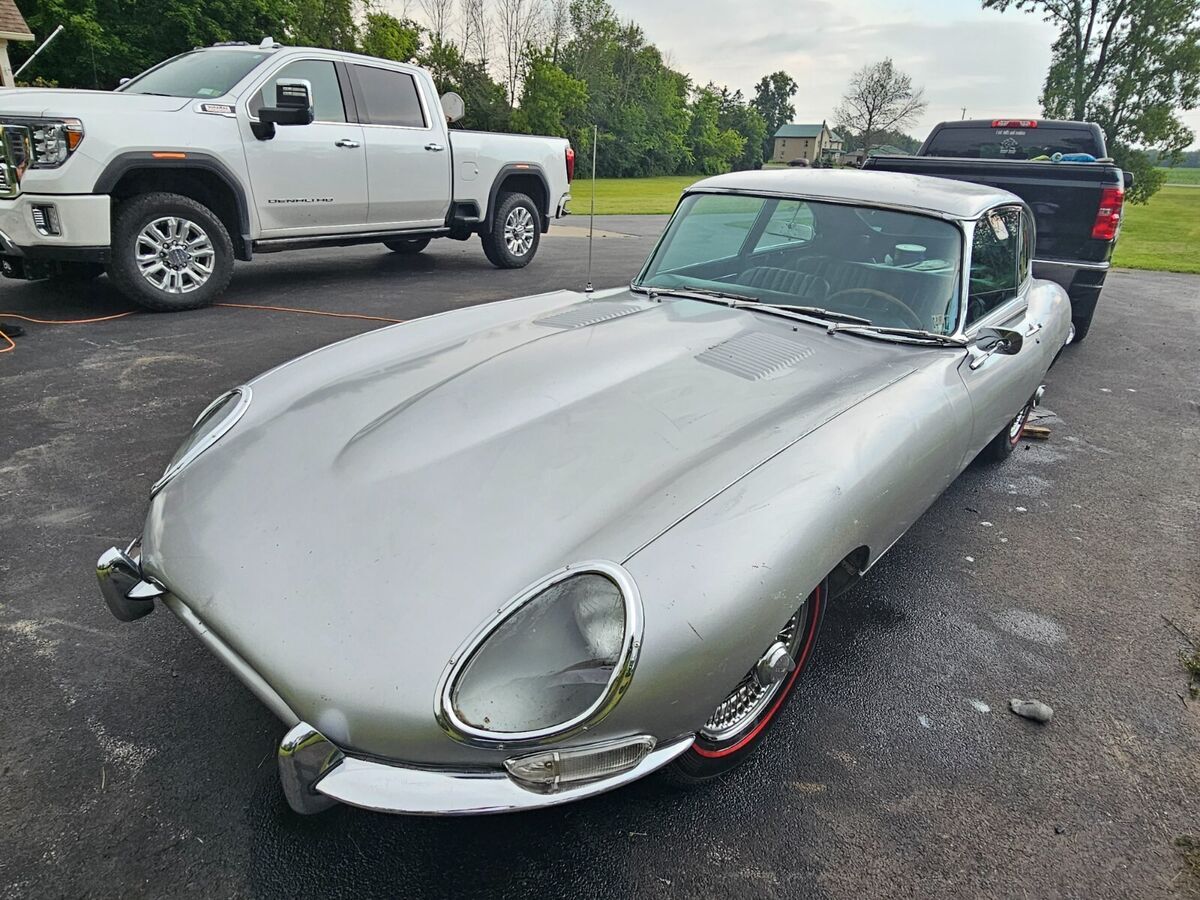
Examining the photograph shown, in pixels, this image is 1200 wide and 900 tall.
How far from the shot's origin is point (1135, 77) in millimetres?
16812

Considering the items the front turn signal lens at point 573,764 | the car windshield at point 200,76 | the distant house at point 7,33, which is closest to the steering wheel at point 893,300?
the front turn signal lens at point 573,764

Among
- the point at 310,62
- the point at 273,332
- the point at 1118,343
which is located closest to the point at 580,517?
the point at 273,332

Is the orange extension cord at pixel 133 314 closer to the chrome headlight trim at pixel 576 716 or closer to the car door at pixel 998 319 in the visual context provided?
the car door at pixel 998 319

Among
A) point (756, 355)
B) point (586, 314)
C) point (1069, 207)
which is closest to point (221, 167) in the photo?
point (586, 314)

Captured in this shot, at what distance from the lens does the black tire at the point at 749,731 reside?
5.86ft

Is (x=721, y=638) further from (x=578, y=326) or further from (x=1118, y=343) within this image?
(x=1118, y=343)

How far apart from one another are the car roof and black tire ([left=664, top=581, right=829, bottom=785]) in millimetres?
1877

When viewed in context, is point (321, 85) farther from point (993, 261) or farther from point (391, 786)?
point (391, 786)

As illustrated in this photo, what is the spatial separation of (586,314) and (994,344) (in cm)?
157

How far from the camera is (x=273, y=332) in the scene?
5.82 metres

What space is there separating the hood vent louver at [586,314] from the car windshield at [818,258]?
315mm

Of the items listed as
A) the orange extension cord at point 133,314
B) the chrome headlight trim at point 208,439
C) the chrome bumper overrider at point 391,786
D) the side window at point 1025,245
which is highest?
the side window at point 1025,245

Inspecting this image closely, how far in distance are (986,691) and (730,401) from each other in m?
1.26

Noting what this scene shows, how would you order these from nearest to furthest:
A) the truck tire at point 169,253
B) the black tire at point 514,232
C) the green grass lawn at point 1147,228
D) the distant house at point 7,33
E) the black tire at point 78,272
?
the truck tire at point 169,253 → the black tire at point 78,272 → the black tire at point 514,232 → the green grass lawn at point 1147,228 → the distant house at point 7,33
